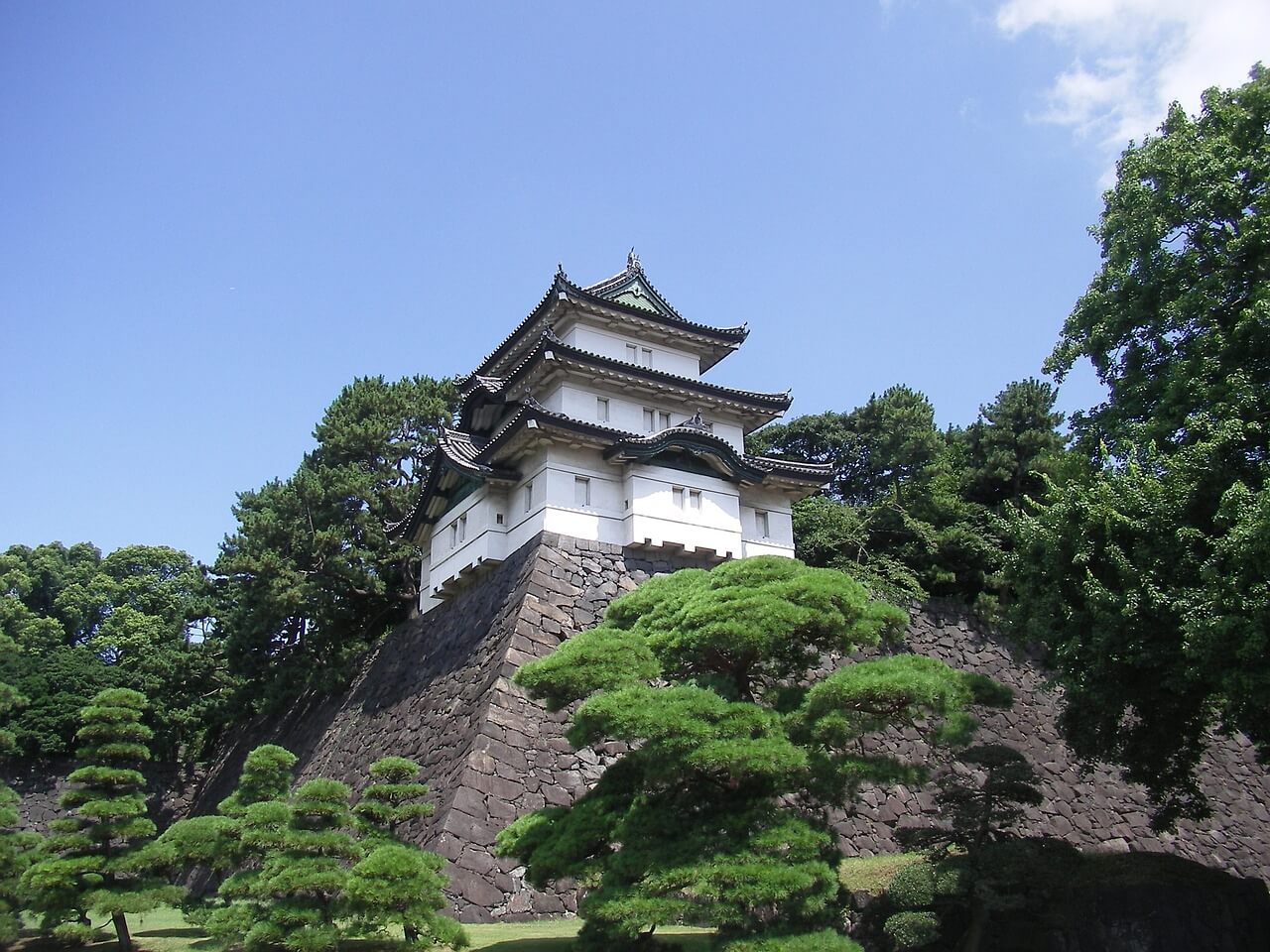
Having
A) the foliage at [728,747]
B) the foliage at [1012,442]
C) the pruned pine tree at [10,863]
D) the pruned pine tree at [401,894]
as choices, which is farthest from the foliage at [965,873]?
the foliage at [1012,442]

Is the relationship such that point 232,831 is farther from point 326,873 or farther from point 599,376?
point 599,376

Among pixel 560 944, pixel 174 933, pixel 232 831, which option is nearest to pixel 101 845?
pixel 174 933

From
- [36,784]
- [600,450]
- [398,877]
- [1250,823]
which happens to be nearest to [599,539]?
[600,450]

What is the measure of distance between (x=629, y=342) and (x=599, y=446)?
4.30m

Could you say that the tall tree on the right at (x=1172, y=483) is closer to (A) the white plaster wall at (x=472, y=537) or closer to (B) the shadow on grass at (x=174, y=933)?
(A) the white plaster wall at (x=472, y=537)

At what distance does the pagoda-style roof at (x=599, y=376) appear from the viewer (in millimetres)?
19734

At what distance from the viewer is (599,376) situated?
20.2 metres

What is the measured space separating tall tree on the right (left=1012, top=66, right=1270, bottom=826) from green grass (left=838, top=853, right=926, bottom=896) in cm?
271

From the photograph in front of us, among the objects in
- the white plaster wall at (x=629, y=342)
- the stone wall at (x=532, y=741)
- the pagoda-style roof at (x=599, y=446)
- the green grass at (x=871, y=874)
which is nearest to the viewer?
the green grass at (x=871, y=874)

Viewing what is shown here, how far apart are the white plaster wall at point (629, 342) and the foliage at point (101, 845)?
39.7ft

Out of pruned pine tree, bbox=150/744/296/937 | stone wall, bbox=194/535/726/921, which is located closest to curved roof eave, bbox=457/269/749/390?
stone wall, bbox=194/535/726/921

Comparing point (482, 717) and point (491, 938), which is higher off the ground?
point (482, 717)

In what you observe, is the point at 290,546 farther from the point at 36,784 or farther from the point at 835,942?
the point at 835,942

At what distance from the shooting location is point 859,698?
8.77 metres
